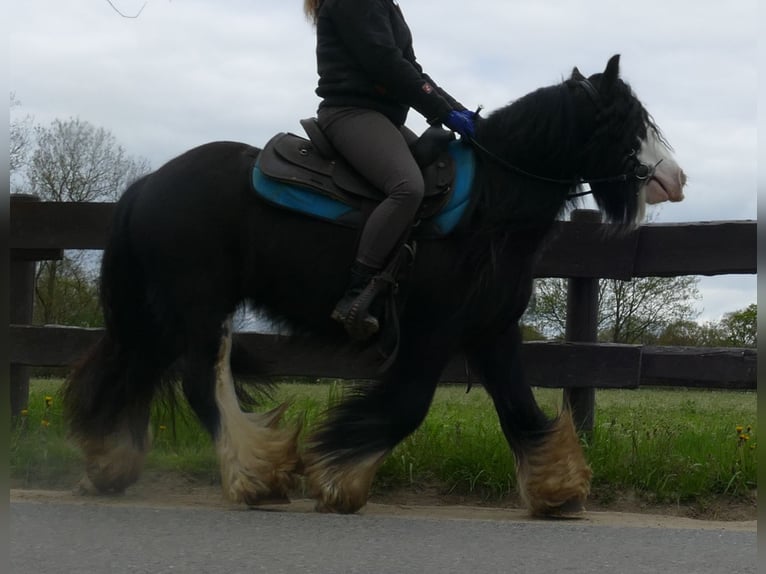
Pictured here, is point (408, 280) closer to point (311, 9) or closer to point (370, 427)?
point (370, 427)

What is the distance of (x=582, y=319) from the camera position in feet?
22.2

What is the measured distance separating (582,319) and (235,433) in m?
2.50

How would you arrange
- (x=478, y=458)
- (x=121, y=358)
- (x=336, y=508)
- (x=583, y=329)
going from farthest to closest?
(x=583, y=329)
(x=478, y=458)
(x=121, y=358)
(x=336, y=508)

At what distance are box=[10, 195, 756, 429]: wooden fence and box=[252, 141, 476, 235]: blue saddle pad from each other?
3.59 ft

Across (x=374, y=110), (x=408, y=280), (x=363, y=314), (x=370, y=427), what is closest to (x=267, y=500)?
(x=370, y=427)

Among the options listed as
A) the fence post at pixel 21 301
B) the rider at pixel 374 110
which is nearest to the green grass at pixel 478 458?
the fence post at pixel 21 301

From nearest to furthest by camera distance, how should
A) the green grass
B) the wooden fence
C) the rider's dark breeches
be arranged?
the rider's dark breeches → the green grass → the wooden fence

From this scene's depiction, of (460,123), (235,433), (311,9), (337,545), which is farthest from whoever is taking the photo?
(311,9)

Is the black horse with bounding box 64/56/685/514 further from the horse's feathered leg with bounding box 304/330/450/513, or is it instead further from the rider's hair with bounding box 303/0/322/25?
the rider's hair with bounding box 303/0/322/25

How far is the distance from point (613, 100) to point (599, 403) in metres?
6.31

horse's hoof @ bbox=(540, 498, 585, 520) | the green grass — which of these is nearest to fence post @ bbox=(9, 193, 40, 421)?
the green grass

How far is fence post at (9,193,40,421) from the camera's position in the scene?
7221mm

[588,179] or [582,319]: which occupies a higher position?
[588,179]

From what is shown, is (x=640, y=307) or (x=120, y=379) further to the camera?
(x=640, y=307)
